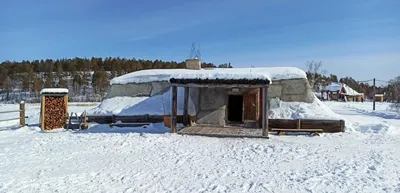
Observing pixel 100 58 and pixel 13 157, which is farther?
pixel 100 58

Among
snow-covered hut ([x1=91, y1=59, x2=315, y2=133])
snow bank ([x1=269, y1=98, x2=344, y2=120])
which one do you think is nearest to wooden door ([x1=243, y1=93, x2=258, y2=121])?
snow-covered hut ([x1=91, y1=59, x2=315, y2=133])

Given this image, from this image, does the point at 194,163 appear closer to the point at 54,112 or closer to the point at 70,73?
the point at 54,112

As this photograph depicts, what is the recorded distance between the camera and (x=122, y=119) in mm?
13797

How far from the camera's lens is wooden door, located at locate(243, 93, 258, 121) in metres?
14.7

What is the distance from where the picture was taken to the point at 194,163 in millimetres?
7086

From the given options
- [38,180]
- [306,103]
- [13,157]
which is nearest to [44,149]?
[13,157]

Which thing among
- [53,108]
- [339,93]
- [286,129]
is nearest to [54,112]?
[53,108]

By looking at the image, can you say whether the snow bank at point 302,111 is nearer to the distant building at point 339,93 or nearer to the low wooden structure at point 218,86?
the low wooden structure at point 218,86

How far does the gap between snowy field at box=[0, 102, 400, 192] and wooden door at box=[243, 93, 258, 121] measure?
3987mm

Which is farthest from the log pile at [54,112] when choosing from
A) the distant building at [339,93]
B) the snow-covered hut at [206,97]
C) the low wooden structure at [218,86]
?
the distant building at [339,93]

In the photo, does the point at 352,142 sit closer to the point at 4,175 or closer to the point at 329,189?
the point at 329,189

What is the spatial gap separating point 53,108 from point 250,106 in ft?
29.2

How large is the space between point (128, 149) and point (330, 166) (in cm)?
529

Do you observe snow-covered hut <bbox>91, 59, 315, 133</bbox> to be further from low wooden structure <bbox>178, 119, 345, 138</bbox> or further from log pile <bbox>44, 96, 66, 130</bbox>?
log pile <bbox>44, 96, 66, 130</bbox>
